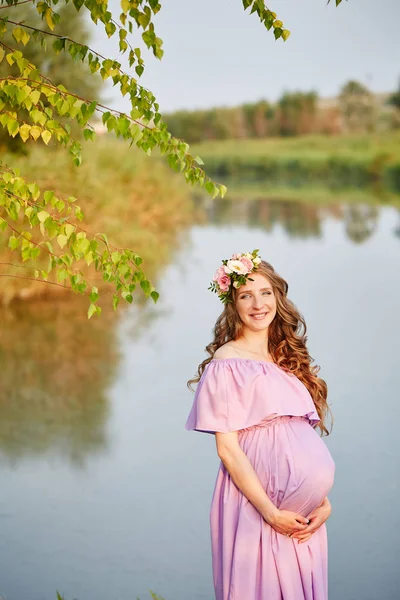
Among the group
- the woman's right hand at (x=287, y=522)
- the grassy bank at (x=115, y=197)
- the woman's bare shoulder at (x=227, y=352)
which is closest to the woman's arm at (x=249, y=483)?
the woman's right hand at (x=287, y=522)

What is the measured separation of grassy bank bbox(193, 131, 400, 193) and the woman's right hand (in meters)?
27.4

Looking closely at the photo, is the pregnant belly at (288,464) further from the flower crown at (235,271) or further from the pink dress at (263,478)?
the flower crown at (235,271)

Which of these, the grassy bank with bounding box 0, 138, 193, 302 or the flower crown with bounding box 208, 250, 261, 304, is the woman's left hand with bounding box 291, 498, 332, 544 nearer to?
the flower crown with bounding box 208, 250, 261, 304

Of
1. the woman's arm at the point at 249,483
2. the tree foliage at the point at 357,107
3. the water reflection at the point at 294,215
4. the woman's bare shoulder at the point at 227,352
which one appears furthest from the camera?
the tree foliage at the point at 357,107

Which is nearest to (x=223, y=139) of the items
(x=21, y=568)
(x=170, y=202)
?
(x=170, y=202)

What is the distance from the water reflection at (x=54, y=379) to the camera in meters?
7.02

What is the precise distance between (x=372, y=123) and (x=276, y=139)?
3.42m

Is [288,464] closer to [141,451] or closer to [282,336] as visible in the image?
[282,336]

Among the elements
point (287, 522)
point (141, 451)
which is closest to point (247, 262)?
point (287, 522)

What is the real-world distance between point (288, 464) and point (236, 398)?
20cm

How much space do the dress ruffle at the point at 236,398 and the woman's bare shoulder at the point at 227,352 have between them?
25mm

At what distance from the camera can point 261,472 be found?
2287 mm

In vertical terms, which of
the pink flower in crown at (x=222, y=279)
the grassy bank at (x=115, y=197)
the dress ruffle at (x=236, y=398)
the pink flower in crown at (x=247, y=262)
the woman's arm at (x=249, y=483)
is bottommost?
the woman's arm at (x=249, y=483)

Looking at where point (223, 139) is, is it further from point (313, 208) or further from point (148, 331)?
point (148, 331)
